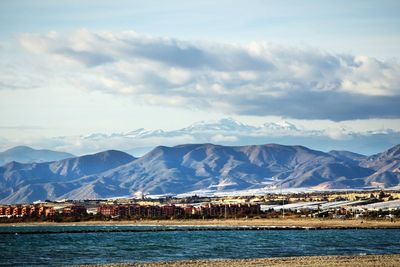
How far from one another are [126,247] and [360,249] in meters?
35.3

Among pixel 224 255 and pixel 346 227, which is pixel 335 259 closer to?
pixel 224 255

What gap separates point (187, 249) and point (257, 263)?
29789mm

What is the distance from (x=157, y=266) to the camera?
68.8 metres

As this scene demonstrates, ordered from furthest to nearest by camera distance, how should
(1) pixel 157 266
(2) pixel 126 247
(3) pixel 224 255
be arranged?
1. (2) pixel 126 247
2. (3) pixel 224 255
3. (1) pixel 157 266

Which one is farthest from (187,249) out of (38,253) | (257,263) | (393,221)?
(393,221)

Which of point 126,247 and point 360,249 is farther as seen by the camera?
point 126,247

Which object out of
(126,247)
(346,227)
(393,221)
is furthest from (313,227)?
(126,247)

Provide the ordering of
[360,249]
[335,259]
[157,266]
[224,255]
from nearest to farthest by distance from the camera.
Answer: [157,266], [335,259], [224,255], [360,249]

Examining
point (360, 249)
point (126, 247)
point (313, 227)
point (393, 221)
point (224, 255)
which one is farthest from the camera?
point (393, 221)

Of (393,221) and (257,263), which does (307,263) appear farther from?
(393,221)

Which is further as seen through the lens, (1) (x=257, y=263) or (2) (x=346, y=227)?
(2) (x=346, y=227)

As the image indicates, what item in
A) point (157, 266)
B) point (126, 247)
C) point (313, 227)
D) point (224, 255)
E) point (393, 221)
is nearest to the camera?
point (157, 266)

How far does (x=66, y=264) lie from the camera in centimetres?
7600

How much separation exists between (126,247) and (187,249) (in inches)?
448
